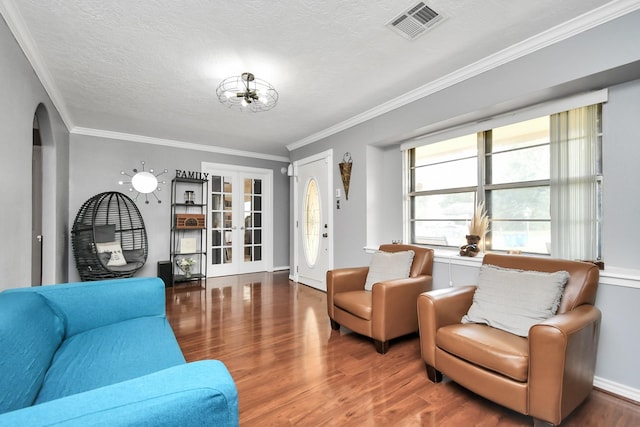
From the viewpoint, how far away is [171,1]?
6.05ft

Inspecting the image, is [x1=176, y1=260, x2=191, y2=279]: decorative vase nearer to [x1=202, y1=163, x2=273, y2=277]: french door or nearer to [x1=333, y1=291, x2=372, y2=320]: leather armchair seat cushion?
[x1=202, y1=163, x2=273, y2=277]: french door

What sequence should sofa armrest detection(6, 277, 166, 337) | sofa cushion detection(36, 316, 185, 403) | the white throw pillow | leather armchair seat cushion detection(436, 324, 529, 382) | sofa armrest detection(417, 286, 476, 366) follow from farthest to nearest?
the white throw pillow
sofa armrest detection(417, 286, 476, 366)
sofa armrest detection(6, 277, 166, 337)
leather armchair seat cushion detection(436, 324, 529, 382)
sofa cushion detection(36, 316, 185, 403)

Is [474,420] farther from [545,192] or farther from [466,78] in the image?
[466,78]

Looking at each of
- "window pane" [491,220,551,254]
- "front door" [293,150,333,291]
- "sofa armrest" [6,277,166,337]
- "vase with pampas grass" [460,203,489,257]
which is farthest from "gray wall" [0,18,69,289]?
"window pane" [491,220,551,254]

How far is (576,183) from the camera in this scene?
7.36 feet

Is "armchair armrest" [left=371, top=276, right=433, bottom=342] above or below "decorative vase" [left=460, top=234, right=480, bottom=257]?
below

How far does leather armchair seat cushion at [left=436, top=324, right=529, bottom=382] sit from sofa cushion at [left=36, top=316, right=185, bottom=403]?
158 centimetres

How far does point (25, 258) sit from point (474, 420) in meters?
3.31

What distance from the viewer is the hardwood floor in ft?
5.50

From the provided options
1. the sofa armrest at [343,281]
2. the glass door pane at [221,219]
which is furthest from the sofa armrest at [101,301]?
Answer: the glass door pane at [221,219]

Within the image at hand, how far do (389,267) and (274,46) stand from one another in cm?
221

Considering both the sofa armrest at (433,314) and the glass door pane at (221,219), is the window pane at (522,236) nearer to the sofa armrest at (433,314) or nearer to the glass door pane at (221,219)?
the sofa armrest at (433,314)

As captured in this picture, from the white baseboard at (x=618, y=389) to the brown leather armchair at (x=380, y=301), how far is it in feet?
4.03

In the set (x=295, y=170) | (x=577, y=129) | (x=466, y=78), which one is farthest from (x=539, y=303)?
(x=295, y=170)
